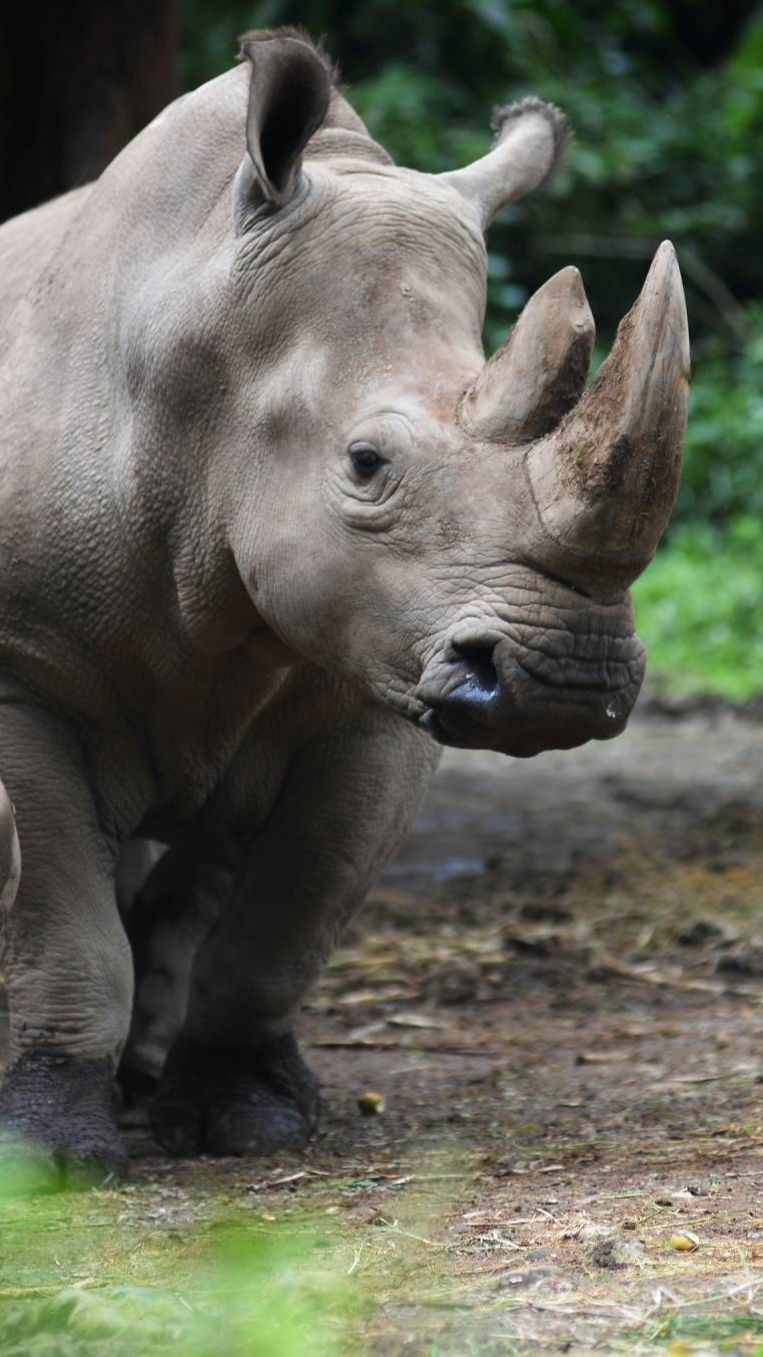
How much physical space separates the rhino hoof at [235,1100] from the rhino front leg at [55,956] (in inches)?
13.2

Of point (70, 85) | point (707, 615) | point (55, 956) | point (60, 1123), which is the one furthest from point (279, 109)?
point (707, 615)

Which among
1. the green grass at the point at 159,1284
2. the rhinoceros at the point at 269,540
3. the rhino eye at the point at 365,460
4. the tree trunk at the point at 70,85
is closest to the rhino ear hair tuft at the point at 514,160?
the rhinoceros at the point at 269,540

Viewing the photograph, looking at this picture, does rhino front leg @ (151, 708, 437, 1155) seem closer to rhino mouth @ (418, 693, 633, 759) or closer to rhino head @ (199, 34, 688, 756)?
rhino head @ (199, 34, 688, 756)

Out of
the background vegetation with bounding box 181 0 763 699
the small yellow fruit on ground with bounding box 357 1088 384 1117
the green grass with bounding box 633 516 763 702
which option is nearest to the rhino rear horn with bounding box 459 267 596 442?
the small yellow fruit on ground with bounding box 357 1088 384 1117

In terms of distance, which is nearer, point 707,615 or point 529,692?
point 529,692

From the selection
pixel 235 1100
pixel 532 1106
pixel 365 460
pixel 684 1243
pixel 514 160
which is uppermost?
pixel 514 160

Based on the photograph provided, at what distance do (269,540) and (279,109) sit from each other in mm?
806

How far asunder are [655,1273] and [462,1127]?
1661mm

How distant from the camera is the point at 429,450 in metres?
4.21

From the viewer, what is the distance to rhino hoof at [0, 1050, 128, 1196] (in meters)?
4.71

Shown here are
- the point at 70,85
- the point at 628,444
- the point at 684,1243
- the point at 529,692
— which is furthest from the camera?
the point at 70,85

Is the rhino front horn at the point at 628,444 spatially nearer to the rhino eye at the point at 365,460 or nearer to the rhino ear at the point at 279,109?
the rhino eye at the point at 365,460

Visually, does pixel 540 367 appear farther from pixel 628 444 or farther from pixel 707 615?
pixel 707 615

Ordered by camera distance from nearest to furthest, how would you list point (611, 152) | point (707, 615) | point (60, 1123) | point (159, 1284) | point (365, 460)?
point (159, 1284) → point (365, 460) → point (60, 1123) → point (707, 615) → point (611, 152)
